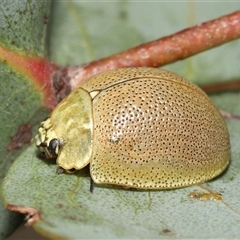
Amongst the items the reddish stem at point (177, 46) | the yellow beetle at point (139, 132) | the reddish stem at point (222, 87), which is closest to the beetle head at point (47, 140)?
the yellow beetle at point (139, 132)

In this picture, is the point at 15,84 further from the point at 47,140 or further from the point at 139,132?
the point at 139,132

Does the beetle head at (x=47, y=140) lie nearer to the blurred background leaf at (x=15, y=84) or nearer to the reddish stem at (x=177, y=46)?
the blurred background leaf at (x=15, y=84)

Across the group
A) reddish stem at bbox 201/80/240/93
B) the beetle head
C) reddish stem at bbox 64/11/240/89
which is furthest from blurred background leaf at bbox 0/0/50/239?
reddish stem at bbox 201/80/240/93

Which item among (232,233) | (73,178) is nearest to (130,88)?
(73,178)

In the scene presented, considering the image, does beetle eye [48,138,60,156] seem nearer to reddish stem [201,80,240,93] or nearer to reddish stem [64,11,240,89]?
reddish stem [64,11,240,89]

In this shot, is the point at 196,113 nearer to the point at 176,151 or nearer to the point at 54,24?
the point at 176,151

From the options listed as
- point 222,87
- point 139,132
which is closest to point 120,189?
point 139,132
